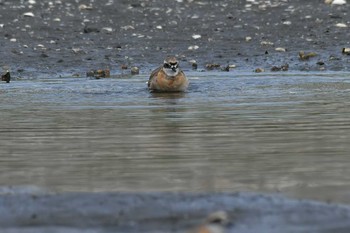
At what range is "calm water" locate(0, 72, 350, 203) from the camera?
759cm

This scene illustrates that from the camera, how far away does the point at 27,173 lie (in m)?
8.00

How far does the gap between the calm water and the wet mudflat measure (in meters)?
0.01

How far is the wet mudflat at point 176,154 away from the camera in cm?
653

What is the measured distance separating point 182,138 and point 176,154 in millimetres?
922

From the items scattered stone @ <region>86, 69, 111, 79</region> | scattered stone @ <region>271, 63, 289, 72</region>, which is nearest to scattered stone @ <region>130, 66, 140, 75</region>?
scattered stone @ <region>86, 69, 111, 79</region>

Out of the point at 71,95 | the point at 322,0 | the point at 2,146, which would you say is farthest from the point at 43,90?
the point at 322,0

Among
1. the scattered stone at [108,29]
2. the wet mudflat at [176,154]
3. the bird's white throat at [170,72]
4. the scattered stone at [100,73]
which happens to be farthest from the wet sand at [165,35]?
the wet mudflat at [176,154]

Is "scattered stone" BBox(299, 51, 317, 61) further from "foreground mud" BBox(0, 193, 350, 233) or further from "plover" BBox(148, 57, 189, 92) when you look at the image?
"foreground mud" BBox(0, 193, 350, 233)

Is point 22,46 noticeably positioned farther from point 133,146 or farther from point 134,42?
point 133,146

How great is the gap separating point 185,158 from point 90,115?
3357 millimetres

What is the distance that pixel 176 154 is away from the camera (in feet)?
28.8

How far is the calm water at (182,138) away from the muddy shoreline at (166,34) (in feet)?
11.7

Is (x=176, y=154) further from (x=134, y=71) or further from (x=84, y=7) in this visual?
(x=84, y=7)

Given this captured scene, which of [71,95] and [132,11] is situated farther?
[132,11]
